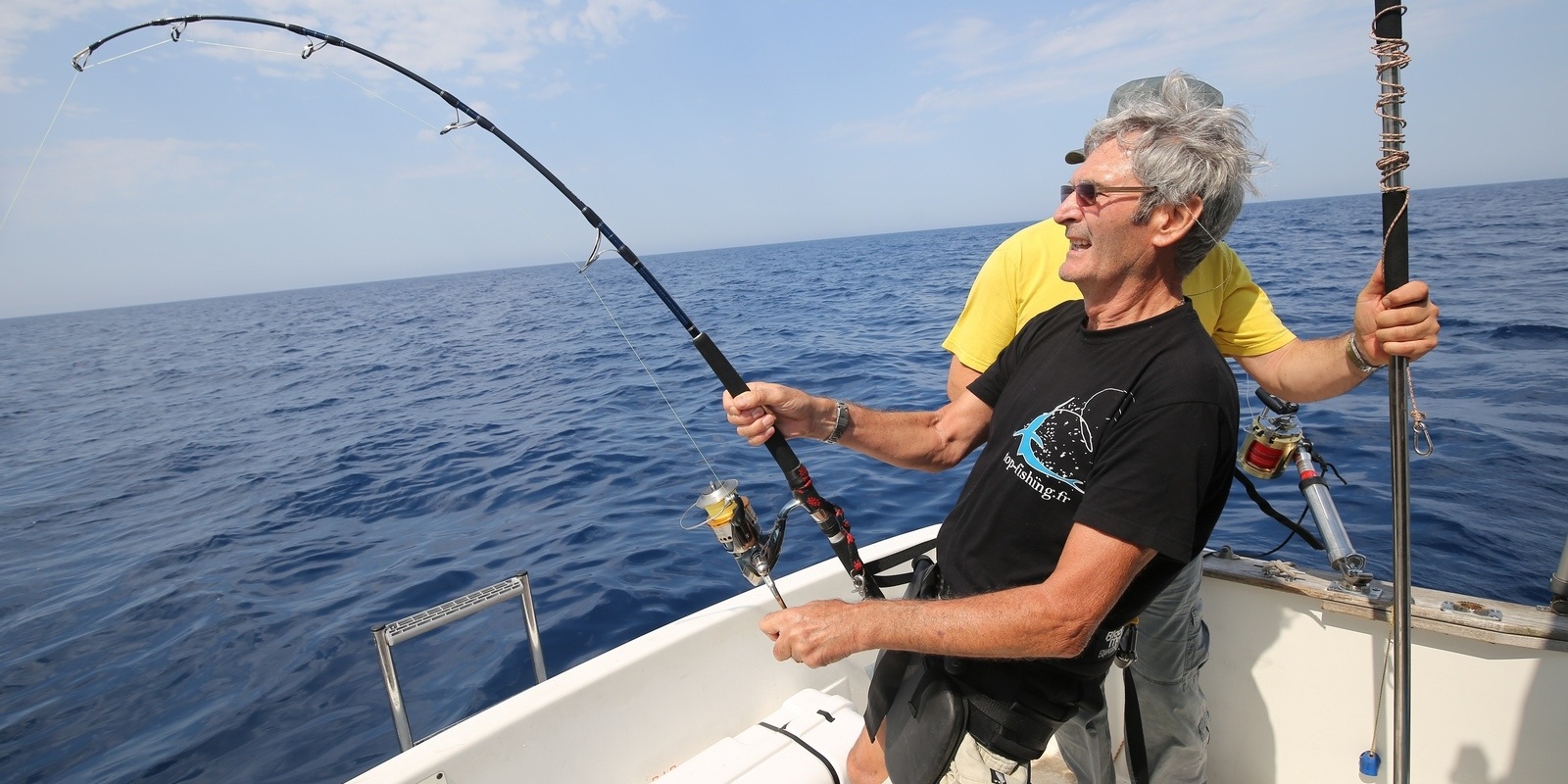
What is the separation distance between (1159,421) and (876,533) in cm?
383

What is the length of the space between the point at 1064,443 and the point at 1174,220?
1.52 ft

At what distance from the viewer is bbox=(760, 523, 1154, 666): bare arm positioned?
4.26 ft

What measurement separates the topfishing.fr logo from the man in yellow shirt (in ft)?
2.19

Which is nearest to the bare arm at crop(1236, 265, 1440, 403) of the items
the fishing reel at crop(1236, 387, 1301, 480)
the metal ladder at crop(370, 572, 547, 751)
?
the fishing reel at crop(1236, 387, 1301, 480)

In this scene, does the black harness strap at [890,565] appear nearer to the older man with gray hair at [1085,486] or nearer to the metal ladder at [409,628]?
the older man with gray hair at [1085,486]

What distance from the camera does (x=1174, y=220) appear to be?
4.76 ft

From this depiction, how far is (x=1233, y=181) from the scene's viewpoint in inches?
56.6

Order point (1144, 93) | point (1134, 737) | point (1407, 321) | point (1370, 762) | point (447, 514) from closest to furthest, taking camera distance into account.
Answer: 1. point (1407, 321)
2. point (1144, 93)
3. point (1134, 737)
4. point (1370, 762)
5. point (447, 514)

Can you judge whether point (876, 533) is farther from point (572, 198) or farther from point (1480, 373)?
point (1480, 373)

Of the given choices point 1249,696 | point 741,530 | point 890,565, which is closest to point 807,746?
point 890,565

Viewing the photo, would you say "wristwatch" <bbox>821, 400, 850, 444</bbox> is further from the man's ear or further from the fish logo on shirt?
the man's ear

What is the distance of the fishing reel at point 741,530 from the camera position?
1.85m

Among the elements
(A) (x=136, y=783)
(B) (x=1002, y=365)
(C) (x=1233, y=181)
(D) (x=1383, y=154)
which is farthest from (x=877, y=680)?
(A) (x=136, y=783)

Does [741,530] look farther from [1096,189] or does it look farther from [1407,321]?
[1407,321]
